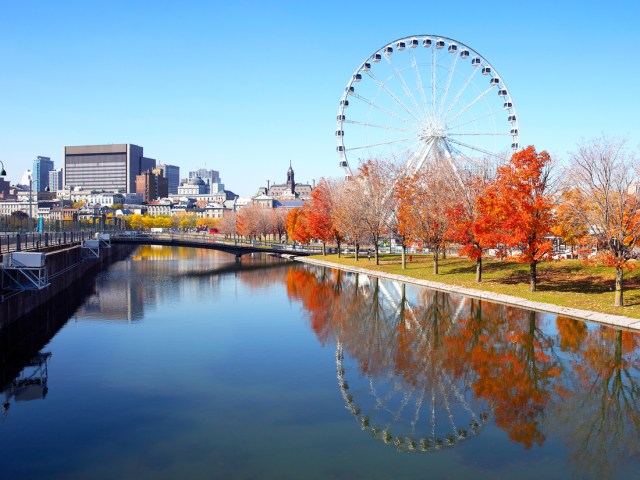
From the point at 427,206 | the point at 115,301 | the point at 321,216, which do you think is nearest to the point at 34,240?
the point at 115,301

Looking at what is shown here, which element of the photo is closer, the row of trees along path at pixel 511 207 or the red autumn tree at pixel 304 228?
the row of trees along path at pixel 511 207

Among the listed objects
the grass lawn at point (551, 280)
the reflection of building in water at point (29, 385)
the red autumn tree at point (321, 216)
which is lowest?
the reflection of building in water at point (29, 385)

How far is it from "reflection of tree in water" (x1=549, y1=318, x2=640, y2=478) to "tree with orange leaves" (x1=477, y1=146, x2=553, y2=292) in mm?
12742

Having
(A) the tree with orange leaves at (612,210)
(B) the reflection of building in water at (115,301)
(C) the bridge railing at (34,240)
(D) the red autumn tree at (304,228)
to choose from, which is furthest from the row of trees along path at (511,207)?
(C) the bridge railing at (34,240)

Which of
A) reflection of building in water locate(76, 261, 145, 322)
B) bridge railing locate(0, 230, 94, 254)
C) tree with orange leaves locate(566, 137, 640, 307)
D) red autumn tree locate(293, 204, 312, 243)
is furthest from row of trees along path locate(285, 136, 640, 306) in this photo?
bridge railing locate(0, 230, 94, 254)

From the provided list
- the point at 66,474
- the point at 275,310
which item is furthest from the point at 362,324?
the point at 66,474

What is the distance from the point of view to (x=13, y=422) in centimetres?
2128

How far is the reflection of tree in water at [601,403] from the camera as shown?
18.6 m

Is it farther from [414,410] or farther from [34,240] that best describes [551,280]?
[34,240]

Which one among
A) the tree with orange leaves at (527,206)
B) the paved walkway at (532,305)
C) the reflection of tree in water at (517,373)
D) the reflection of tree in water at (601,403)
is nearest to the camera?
the reflection of tree in water at (601,403)

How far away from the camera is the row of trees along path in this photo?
39.6m

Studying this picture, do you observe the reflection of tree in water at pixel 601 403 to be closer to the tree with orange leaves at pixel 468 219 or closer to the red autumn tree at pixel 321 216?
the tree with orange leaves at pixel 468 219

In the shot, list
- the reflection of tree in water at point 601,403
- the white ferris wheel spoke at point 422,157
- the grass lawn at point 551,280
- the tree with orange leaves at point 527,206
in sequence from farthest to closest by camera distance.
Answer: the white ferris wheel spoke at point 422,157 → the tree with orange leaves at point 527,206 → the grass lawn at point 551,280 → the reflection of tree in water at point 601,403

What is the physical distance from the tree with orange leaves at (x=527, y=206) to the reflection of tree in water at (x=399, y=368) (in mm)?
6624
